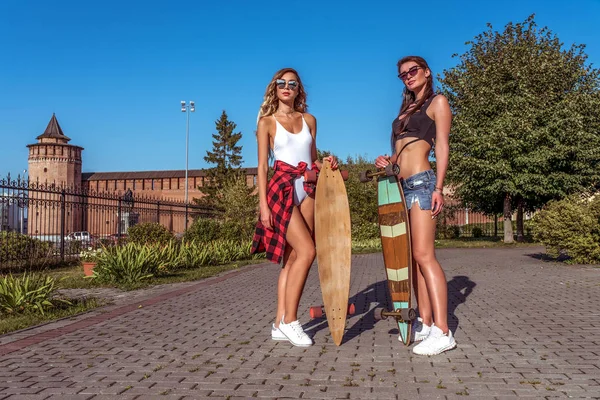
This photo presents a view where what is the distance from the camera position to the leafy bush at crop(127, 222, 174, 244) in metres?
16.7

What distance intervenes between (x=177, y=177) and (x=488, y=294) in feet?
209

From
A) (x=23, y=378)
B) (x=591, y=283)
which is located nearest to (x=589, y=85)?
(x=591, y=283)

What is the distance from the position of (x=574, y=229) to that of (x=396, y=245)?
1125 cm

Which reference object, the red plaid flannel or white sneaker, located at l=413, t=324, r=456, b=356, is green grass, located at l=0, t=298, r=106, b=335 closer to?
the red plaid flannel

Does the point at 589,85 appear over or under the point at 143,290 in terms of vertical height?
over

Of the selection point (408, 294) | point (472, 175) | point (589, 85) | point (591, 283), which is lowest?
point (591, 283)

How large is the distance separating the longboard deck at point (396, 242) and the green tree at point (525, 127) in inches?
877

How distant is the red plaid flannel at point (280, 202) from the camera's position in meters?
4.98

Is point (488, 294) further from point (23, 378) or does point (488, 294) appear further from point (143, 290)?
point (23, 378)

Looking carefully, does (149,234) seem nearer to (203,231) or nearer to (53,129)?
(203,231)

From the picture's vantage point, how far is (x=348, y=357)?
14.9ft

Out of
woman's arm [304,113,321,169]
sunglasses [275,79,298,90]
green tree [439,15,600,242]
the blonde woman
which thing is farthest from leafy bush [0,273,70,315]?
green tree [439,15,600,242]

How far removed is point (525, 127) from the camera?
83.0 ft

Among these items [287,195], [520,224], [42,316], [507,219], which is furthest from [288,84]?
[520,224]
